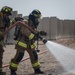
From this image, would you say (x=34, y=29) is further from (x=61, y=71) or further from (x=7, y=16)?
(x=61, y=71)

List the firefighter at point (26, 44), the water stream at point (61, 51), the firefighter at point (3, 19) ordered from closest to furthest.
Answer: the firefighter at point (26, 44), the firefighter at point (3, 19), the water stream at point (61, 51)

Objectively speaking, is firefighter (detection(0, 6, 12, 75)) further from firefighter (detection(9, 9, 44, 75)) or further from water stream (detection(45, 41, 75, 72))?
water stream (detection(45, 41, 75, 72))

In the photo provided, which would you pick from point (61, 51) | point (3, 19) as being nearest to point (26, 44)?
point (3, 19)

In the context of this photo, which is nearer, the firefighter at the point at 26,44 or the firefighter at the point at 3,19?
the firefighter at the point at 26,44

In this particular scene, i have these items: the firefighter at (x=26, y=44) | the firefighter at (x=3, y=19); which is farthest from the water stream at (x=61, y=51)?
the firefighter at (x=3, y=19)

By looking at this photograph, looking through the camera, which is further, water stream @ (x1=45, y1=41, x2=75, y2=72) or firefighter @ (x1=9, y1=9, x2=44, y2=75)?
water stream @ (x1=45, y1=41, x2=75, y2=72)

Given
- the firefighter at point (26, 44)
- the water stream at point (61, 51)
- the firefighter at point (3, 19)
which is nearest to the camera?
the firefighter at point (26, 44)

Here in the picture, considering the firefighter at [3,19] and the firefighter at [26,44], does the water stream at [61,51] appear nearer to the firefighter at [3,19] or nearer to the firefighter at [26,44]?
the firefighter at [26,44]

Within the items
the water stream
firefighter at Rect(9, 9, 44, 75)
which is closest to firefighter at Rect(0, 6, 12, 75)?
firefighter at Rect(9, 9, 44, 75)

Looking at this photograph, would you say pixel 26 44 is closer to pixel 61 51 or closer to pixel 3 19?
pixel 3 19

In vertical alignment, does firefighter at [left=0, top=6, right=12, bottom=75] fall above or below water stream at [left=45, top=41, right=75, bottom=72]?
above

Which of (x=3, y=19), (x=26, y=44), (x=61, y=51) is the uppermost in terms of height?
(x=3, y=19)

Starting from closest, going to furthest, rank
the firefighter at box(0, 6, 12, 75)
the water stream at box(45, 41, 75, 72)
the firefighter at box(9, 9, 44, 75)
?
the firefighter at box(9, 9, 44, 75)
the firefighter at box(0, 6, 12, 75)
the water stream at box(45, 41, 75, 72)

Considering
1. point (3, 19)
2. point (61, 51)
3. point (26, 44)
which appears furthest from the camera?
point (61, 51)
